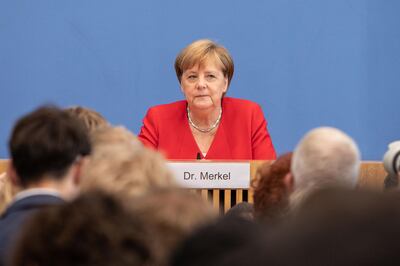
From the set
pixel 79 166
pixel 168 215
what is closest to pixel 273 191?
pixel 79 166

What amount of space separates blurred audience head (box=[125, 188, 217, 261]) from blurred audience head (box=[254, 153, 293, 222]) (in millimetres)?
1264

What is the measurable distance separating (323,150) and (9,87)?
3830 millimetres

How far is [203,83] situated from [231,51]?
1.44 meters

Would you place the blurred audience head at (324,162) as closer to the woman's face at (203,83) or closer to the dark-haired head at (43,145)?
the dark-haired head at (43,145)

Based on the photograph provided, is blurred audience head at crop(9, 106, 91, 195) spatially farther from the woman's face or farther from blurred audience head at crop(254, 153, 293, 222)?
the woman's face

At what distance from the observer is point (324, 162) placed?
2363 millimetres

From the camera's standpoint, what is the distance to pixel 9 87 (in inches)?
229

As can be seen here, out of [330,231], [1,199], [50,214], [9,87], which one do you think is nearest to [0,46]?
[9,87]

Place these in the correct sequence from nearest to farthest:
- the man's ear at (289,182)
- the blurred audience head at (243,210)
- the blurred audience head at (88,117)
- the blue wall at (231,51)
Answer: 1. the man's ear at (289,182)
2. the blurred audience head at (88,117)
3. the blurred audience head at (243,210)
4. the blue wall at (231,51)

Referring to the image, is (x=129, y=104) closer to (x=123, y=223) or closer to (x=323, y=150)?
(x=323, y=150)

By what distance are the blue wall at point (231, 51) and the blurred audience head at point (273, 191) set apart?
10.2 ft

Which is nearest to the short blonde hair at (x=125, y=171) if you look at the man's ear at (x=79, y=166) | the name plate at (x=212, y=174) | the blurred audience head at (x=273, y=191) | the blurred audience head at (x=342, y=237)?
the man's ear at (x=79, y=166)

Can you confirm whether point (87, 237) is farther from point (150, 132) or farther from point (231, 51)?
point (231, 51)

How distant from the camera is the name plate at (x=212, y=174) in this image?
366 centimetres
